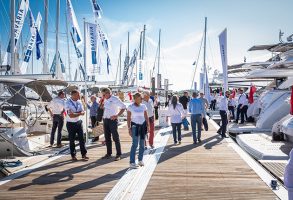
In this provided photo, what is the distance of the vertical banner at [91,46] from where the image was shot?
1157cm

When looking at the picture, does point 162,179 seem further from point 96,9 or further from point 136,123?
point 96,9

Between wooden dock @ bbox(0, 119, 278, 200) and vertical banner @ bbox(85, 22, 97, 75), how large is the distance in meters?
3.52

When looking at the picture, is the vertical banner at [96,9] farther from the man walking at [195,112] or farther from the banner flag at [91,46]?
the man walking at [195,112]

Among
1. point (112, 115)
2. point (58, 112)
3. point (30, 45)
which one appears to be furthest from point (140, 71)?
point (112, 115)

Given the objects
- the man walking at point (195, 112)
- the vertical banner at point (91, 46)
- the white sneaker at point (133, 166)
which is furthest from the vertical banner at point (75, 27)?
the white sneaker at point (133, 166)

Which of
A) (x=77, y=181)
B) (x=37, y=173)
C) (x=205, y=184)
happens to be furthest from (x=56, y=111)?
(x=205, y=184)

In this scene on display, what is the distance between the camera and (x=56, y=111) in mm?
10742

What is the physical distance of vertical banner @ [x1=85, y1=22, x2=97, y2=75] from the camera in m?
11.6

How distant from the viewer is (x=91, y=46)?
11836 mm

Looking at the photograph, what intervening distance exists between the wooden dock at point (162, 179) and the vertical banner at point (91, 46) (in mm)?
3521

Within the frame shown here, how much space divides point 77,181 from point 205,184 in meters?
2.53

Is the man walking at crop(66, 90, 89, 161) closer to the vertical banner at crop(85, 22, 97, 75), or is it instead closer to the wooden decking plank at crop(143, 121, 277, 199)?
the wooden decking plank at crop(143, 121, 277, 199)

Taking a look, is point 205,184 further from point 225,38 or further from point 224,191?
point 225,38

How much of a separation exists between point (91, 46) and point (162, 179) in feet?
22.0
